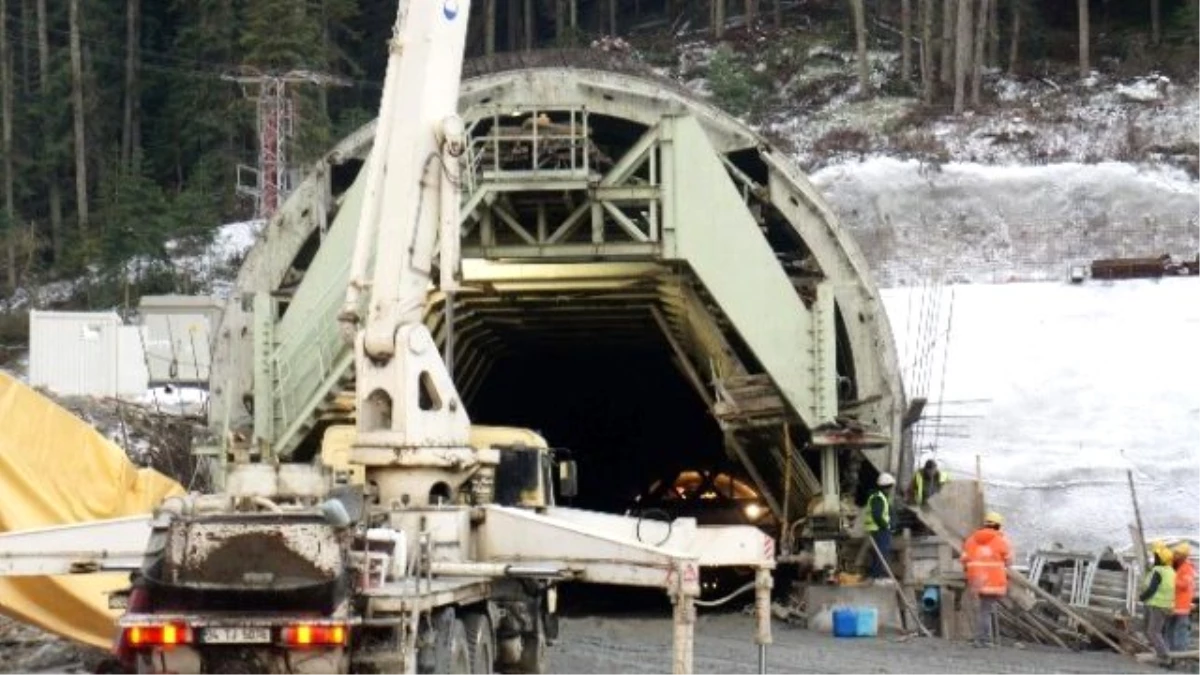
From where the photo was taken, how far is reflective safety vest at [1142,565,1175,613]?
22188 millimetres

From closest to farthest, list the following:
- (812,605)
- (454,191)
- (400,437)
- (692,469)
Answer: (400,437), (454,191), (812,605), (692,469)

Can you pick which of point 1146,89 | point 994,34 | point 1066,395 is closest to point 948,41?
point 994,34

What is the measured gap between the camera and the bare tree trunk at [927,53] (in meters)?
59.1

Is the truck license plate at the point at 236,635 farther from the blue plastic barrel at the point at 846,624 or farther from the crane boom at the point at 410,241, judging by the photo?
the blue plastic barrel at the point at 846,624

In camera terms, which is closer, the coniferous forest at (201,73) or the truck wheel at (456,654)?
the truck wheel at (456,654)

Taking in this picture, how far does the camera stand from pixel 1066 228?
51469 millimetres

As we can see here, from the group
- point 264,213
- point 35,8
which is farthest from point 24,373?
point 35,8

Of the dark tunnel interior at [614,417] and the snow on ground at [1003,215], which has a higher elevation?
the snow on ground at [1003,215]

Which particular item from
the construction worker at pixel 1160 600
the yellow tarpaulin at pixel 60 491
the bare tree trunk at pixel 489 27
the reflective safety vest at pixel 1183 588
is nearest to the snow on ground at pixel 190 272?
the bare tree trunk at pixel 489 27

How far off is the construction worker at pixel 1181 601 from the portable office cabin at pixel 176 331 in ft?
77.5

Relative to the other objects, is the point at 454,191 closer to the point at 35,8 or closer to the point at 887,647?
the point at 887,647

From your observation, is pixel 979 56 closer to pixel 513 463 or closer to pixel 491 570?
pixel 513 463

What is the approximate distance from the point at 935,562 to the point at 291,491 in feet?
44.5

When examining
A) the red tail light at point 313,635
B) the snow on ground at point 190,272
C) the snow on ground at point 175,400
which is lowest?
the red tail light at point 313,635
